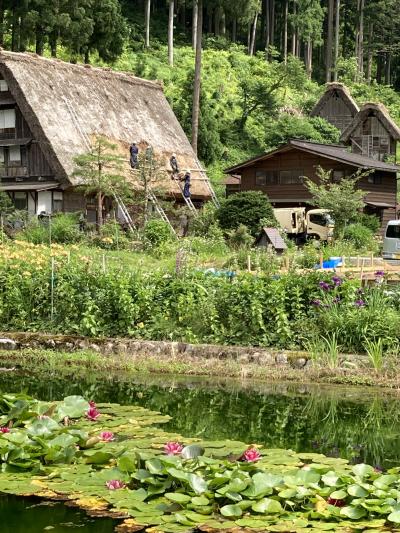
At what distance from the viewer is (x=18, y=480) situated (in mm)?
7562

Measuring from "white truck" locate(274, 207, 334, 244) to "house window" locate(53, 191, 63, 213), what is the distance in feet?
27.2

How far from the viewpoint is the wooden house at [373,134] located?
174ft

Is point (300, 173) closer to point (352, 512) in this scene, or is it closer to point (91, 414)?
point (91, 414)

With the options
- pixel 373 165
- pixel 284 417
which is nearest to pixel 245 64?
pixel 373 165

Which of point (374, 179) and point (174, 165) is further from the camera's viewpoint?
point (374, 179)

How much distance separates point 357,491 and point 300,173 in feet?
114

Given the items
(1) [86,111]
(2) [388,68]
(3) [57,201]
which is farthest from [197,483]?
(2) [388,68]

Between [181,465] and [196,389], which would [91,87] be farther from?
[181,465]

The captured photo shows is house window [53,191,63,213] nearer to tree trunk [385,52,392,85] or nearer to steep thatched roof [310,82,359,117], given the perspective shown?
steep thatched roof [310,82,359,117]

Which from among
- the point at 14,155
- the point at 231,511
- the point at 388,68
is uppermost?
the point at 388,68

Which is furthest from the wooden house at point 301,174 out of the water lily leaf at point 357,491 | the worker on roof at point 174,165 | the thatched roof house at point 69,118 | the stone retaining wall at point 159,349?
the water lily leaf at point 357,491

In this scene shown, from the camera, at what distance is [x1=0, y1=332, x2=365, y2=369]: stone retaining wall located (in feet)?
44.7

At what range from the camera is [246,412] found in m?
11.1

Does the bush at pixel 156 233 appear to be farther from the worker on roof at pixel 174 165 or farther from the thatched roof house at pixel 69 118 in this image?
the worker on roof at pixel 174 165
